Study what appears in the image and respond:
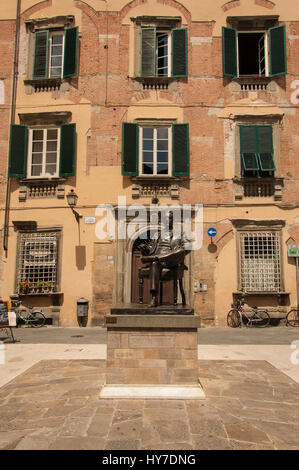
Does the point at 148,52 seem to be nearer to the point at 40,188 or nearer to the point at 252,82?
the point at 252,82

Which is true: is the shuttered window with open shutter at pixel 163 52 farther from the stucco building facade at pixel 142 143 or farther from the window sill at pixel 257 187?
the window sill at pixel 257 187

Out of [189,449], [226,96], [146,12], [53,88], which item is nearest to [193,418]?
[189,449]

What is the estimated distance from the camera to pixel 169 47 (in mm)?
13094

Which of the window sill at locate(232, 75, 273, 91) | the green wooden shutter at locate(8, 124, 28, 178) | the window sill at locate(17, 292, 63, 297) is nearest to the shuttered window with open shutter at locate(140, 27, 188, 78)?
the window sill at locate(232, 75, 273, 91)

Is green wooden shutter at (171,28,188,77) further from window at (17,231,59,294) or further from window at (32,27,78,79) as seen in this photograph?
window at (17,231,59,294)

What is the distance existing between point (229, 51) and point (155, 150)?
445cm

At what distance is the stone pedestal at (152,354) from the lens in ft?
14.5

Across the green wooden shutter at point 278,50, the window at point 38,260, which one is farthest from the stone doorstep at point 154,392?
the green wooden shutter at point 278,50

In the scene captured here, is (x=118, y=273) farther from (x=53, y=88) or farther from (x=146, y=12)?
(x=146, y=12)

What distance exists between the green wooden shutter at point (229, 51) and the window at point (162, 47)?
134 centimetres

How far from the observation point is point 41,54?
13109 millimetres
